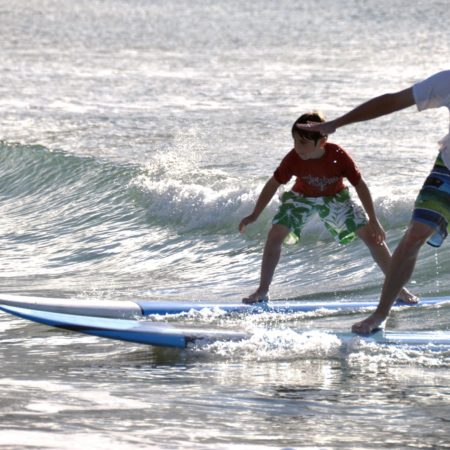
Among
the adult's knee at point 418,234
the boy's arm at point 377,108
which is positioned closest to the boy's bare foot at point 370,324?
the adult's knee at point 418,234

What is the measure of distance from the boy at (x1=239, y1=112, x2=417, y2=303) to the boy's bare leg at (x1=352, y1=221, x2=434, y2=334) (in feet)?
3.45

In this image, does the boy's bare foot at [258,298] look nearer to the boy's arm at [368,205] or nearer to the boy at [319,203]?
the boy at [319,203]

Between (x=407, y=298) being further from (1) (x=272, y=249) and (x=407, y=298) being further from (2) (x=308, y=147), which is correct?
(2) (x=308, y=147)

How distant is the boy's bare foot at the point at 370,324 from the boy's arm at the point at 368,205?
976 millimetres

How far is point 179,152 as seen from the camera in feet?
50.1

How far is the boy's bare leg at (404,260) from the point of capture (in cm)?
647

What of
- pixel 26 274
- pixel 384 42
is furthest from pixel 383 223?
pixel 384 42

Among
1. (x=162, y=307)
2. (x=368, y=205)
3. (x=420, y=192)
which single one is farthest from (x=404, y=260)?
(x=162, y=307)

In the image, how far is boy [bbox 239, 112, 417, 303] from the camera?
768 centimetres

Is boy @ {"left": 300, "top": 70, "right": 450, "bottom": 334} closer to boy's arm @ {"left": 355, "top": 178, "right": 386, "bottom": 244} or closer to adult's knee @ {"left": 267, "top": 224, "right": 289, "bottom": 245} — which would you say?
boy's arm @ {"left": 355, "top": 178, "right": 386, "bottom": 244}

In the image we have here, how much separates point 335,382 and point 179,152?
9129 mm

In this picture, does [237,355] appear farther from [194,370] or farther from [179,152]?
[179,152]

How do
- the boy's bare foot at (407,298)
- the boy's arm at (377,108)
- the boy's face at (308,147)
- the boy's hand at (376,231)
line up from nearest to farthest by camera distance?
the boy's arm at (377,108) → the boy's face at (308,147) → the boy's hand at (376,231) → the boy's bare foot at (407,298)

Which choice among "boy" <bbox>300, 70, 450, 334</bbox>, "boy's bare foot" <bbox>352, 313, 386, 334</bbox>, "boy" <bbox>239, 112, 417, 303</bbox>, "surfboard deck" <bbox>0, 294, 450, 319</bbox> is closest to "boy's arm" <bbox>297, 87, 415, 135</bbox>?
"boy" <bbox>300, 70, 450, 334</bbox>
